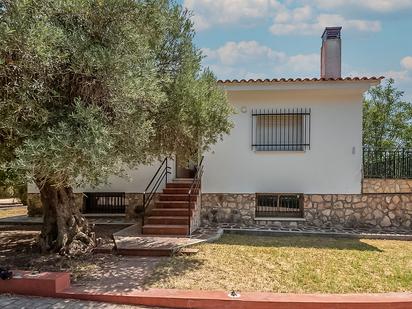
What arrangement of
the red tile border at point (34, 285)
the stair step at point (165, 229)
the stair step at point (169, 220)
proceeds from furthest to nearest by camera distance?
the stair step at point (169, 220) < the stair step at point (165, 229) < the red tile border at point (34, 285)

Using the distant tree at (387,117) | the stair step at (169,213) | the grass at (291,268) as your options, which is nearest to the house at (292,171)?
the stair step at (169,213)

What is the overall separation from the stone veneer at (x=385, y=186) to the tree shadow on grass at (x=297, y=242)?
2.36 m

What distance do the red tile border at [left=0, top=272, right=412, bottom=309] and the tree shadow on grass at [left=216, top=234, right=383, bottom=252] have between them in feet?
12.0

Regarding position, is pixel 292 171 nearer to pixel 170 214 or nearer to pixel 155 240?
pixel 170 214

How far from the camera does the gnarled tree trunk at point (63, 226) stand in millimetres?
8648

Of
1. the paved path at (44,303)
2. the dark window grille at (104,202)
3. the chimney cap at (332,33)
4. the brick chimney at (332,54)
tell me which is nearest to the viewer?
the paved path at (44,303)

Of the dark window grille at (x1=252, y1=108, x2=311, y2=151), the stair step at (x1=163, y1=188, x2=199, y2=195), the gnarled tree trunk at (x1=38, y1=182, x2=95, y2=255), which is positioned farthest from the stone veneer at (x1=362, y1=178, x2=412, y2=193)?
the gnarled tree trunk at (x1=38, y1=182, x2=95, y2=255)

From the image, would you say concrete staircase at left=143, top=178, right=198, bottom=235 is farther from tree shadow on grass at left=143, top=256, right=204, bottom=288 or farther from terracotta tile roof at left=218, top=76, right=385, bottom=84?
terracotta tile roof at left=218, top=76, right=385, bottom=84

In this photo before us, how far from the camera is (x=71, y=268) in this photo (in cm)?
760

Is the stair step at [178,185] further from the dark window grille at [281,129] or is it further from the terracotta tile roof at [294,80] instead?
the terracotta tile roof at [294,80]

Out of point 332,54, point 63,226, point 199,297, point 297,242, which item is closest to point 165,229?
point 63,226

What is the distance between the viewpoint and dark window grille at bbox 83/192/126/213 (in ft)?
46.8

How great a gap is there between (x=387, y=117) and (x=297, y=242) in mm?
18565

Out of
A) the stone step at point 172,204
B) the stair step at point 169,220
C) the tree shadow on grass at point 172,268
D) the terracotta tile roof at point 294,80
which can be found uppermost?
the terracotta tile roof at point 294,80
